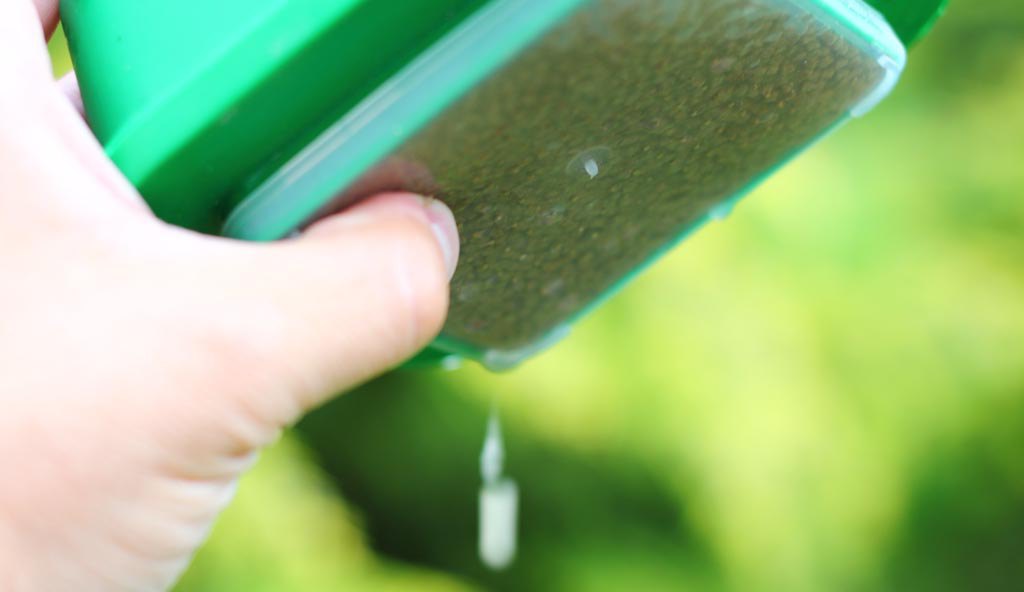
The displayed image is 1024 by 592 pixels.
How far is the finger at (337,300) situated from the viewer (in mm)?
365

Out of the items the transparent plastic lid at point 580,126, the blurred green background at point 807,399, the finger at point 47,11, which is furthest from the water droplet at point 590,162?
the blurred green background at point 807,399

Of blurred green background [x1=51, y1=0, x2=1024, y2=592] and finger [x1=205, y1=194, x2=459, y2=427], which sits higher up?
finger [x1=205, y1=194, x2=459, y2=427]

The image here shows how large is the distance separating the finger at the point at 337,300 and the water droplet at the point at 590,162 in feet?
0.22

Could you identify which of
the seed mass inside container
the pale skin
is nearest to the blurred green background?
the seed mass inside container

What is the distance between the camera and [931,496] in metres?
1.20

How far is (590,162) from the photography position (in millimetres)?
435

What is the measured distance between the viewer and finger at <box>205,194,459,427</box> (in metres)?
0.37

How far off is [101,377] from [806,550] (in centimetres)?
93

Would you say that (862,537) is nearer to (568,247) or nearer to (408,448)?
(408,448)

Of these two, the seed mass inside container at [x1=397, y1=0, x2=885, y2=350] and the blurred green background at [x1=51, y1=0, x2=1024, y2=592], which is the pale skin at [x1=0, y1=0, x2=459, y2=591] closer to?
the seed mass inside container at [x1=397, y1=0, x2=885, y2=350]

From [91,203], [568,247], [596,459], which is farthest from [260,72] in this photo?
[596,459]

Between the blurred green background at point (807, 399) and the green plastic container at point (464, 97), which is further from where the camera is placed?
the blurred green background at point (807, 399)

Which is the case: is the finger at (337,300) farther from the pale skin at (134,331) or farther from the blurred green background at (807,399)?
the blurred green background at (807,399)

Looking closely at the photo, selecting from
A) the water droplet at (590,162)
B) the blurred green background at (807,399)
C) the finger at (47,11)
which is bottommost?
the blurred green background at (807,399)
